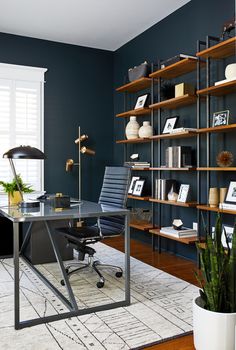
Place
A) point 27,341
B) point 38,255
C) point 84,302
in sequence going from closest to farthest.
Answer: point 27,341, point 84,302, point 38,255

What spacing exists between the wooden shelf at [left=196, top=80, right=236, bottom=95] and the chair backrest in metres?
1.06

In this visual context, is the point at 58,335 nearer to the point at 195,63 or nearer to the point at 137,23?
the point at 195,63

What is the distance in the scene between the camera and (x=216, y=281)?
166 centimetres

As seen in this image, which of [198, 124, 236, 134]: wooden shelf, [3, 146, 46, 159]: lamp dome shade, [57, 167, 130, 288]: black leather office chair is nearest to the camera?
[3, 146, 46, 159]: lamp dome shade

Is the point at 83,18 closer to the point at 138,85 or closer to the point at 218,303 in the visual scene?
the point at 138,85

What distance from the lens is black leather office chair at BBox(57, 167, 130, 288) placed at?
2.79m

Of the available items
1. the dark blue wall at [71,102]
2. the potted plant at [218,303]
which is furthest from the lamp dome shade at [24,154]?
the dark blue wall at [71,102]

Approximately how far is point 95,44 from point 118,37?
463 mm

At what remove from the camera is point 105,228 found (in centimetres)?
299

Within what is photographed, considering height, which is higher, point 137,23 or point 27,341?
point 137,23

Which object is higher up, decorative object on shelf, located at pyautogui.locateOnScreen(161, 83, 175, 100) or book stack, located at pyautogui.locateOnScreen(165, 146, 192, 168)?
decorative object on shelf, located at pyautogui.locateOnScreen(161, 83, 175, 100)

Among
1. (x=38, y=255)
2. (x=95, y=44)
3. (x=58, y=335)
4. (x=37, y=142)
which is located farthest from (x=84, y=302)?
(x=95, y=44)

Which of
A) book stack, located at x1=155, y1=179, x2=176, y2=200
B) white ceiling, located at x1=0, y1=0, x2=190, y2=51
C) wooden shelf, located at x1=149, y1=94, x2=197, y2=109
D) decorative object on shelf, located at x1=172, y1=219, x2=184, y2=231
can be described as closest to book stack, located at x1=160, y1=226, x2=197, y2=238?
decorative object on shelf, located at x1=172, y1=219, x2=184, y2=231

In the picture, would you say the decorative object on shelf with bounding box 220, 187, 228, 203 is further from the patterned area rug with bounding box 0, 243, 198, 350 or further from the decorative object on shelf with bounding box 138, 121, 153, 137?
the decorative object on shelf with bounding box 138, 121, 153, 137
